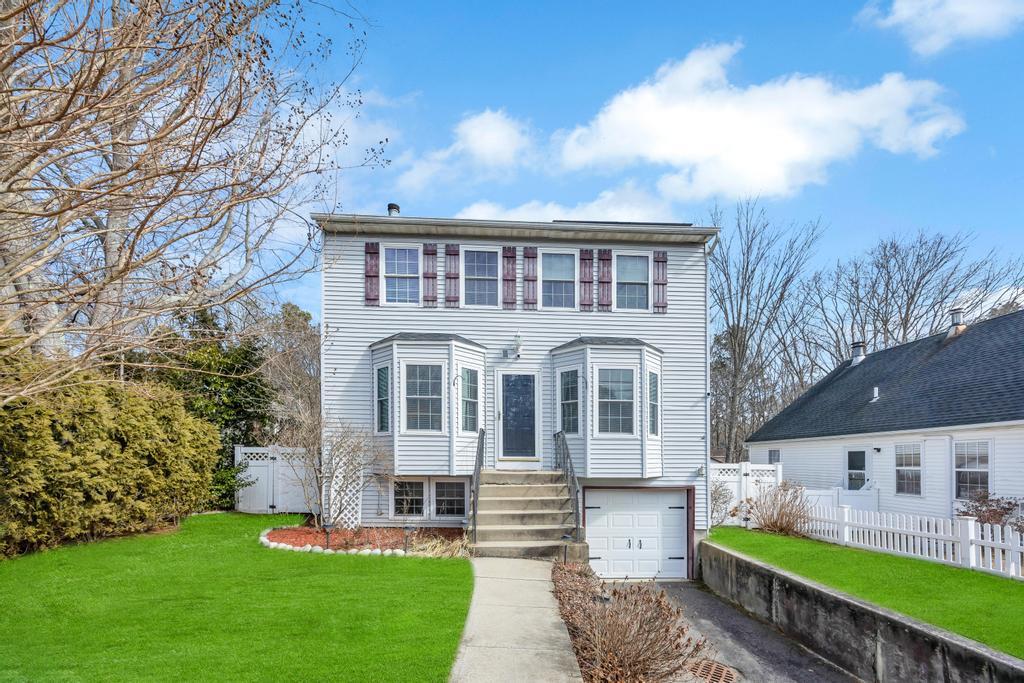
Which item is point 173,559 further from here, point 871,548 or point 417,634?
point 871,548

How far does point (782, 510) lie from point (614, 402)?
17.7ft

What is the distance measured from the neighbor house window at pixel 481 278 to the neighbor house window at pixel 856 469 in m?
11.7

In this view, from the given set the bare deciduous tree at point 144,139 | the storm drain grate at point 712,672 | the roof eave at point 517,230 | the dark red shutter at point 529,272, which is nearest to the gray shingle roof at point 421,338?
the dark red shutter at point 529,272

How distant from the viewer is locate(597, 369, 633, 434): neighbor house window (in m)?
12.5

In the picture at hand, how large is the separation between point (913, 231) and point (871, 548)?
22098 millimetres

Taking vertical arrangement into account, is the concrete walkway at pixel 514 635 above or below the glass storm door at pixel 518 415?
below

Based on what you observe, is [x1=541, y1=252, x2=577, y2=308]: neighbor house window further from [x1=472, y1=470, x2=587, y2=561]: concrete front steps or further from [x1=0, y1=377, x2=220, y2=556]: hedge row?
[x1=0, y1=377, x2=220, y2=556]: hedge row

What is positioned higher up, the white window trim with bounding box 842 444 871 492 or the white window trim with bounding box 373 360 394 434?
the white window trim with bounding box 373 360 394 434

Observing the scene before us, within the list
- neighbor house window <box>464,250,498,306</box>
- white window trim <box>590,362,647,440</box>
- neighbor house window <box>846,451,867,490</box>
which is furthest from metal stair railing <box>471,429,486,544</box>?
neighbor house window <box>846,451,867,490</box>

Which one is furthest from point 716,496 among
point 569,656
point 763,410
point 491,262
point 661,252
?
point 763,410

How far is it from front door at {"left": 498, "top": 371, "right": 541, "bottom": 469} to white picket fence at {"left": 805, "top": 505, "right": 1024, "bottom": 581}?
21.1 ft

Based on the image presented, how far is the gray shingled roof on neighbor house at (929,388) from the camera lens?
13.6m

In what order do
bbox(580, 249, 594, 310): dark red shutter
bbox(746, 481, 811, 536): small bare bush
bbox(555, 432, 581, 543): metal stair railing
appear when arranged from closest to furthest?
bbox(555, 432, 581, 543): metal stair railing
bbox(580, 249, 594, 310): dark red shutter
bbox(746, 481, 811, 536): small bare bush

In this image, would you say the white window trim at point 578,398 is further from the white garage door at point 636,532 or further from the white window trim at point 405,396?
the white window trim at point 405,396
